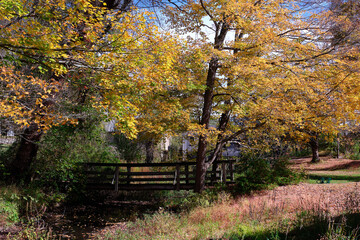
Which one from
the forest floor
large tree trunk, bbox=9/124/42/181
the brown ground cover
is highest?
large tree trunk, bbox=9/124/42/181

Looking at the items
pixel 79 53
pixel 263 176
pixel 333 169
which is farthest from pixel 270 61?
pixel 333 169

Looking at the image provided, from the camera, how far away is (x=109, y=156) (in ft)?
49.6

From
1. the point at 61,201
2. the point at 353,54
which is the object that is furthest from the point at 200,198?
the point at 353,54

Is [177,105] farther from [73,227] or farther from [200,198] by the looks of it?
[73,227]

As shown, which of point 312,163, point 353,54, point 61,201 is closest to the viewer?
point 353,54

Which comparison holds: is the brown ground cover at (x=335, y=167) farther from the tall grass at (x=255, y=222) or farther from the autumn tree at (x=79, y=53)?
the autumn tree at (x=79, y=53)

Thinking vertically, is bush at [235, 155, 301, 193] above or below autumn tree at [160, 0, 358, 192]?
below

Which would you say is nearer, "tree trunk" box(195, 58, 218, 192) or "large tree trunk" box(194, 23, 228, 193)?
"large tree trunk" box(194, 23, 228, 193)

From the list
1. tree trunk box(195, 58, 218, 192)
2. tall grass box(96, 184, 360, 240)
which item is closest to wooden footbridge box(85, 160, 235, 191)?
tree trunk box(195, 58, 218, 192)

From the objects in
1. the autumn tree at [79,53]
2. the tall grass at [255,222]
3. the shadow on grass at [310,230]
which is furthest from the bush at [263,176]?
the autumn tree at [79,53]

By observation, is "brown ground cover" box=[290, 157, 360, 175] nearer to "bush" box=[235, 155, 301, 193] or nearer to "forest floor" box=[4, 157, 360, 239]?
"bush" box=[235, 155, 301, 193]

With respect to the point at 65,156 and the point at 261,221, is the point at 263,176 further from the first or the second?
the point at 65,156

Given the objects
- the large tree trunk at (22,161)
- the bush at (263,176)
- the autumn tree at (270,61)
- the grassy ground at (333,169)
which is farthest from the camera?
the grassy ground at (333,169)

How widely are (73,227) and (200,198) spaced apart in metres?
4.82
